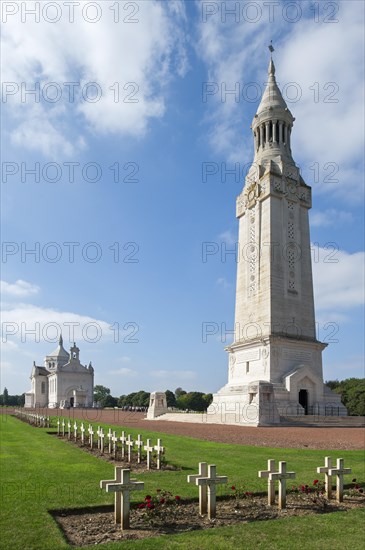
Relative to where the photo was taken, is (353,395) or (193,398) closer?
(353,395)

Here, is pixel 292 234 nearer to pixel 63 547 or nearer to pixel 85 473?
pixel 85 473

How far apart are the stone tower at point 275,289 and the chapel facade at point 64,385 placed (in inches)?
2622

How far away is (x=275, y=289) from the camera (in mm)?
51406

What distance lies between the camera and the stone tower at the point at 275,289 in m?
47.9

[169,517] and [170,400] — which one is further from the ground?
[169,517]

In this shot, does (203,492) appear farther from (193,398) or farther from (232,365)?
(193,398)

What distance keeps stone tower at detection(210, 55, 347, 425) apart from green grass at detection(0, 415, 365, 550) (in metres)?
24.4

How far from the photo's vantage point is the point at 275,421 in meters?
39.6

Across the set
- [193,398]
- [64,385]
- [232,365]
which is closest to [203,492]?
[232,365]

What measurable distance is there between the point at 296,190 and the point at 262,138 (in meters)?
8.84

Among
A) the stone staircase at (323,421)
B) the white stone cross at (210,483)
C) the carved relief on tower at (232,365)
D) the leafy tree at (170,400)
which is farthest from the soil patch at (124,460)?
the leafy tree at (170,400)

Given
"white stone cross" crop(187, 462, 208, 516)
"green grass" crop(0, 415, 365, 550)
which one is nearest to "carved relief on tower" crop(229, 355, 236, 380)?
"green grass" crop(0, 415, 365, 550)

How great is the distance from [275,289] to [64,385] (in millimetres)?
78868

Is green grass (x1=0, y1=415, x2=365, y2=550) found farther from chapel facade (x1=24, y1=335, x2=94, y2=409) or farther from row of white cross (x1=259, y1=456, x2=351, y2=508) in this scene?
chapel facade (x1=24, y1=335, x2=94, y2=409)
